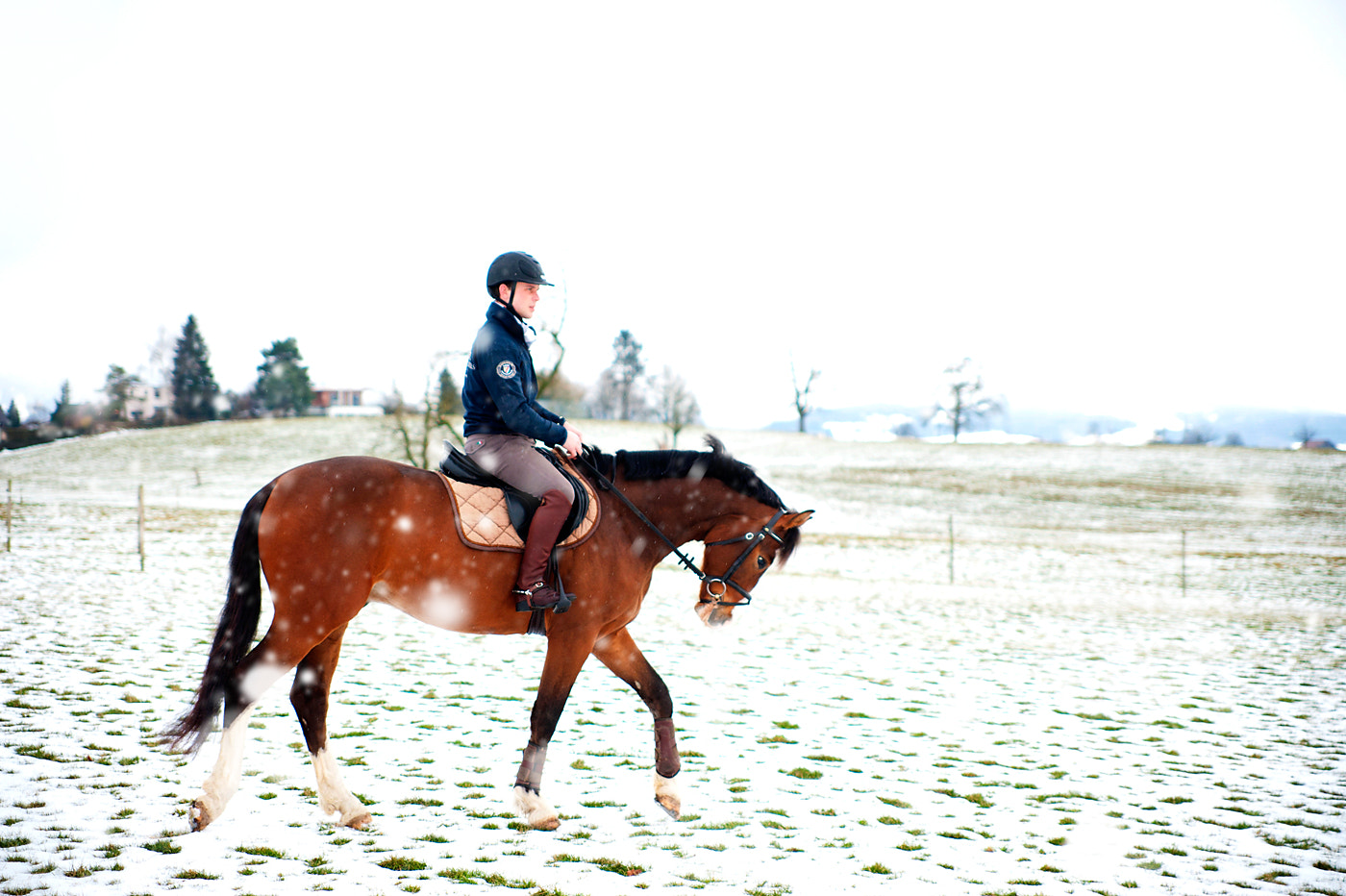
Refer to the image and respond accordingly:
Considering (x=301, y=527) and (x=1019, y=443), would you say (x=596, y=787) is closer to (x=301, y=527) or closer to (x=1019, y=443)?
(x=301, y=527)

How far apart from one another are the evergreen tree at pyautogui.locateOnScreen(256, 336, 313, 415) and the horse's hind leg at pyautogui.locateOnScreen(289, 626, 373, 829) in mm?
88269

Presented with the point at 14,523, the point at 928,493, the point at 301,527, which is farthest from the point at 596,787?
the point at 928,493

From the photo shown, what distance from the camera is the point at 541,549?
438cm

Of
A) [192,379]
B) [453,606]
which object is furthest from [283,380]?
[453,606]

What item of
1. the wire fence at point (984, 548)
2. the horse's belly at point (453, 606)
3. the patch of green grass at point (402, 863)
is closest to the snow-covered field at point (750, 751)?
the patch of green grass at point (402, 863)

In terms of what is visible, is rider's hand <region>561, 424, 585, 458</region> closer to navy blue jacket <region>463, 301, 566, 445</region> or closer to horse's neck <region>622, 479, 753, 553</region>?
navy blue jacket <region>463, 301, 566, 445</region>

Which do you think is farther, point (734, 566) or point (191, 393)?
point (191, 393)

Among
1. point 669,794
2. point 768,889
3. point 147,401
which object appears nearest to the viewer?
point 768,889

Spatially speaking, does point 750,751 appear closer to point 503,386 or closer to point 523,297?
point 503,386

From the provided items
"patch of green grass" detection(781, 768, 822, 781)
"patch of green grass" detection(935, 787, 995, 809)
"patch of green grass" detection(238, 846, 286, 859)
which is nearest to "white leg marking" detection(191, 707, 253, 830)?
"patch of green grass" detection(238, 846, 286, 859)

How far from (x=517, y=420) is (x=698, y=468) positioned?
4.07 feet

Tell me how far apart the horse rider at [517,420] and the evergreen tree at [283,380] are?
3481 inches

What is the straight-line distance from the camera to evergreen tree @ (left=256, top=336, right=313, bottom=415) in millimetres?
85938

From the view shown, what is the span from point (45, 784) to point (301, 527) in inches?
87.7
